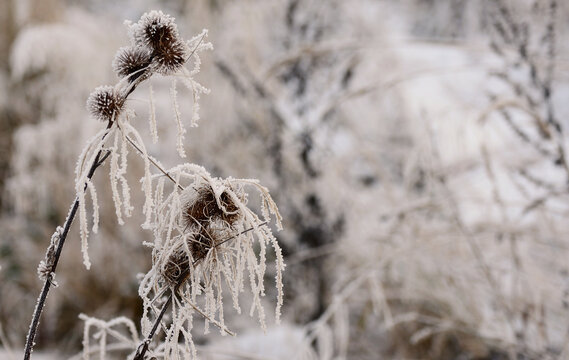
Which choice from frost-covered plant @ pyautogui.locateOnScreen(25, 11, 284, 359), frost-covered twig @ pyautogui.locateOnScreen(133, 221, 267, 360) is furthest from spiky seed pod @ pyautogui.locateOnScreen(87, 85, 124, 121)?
frost-covered twig @ pyautogui.locateOnScreen(133, 221, 267, 360)

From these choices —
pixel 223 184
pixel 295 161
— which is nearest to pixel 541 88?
pixel 223 184

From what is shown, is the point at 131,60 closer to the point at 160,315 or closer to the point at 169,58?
the point at 169,58

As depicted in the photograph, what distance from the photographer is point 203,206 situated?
328 mm

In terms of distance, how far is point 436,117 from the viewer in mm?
1104

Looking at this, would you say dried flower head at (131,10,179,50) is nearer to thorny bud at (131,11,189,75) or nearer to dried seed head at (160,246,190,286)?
thorny bud at (131,11,189,75)

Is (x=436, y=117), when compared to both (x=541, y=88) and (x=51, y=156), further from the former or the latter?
(x=51, y=156)

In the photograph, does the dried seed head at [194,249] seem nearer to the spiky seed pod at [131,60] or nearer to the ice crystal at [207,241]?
the ice crystal at [207,241]

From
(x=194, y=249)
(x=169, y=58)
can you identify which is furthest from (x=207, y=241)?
(x=169, y=58)

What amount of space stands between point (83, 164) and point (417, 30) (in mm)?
4671

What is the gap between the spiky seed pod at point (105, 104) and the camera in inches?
11.2

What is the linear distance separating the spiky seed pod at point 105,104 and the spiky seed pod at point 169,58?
30 mm

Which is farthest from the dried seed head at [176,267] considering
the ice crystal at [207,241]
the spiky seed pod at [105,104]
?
the spiky seed pod at [105,104]

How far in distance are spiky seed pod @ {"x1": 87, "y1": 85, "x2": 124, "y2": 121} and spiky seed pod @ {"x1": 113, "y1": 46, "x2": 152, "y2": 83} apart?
0.6 inches

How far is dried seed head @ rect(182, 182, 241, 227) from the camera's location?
1.07 ft
